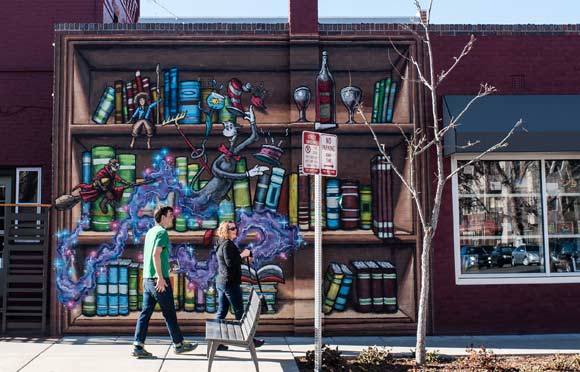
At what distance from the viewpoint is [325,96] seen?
9.22 m

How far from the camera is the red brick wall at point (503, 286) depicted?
912 centimetres

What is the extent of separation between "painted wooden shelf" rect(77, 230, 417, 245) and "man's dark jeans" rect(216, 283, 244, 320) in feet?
4.51

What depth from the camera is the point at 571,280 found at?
30.6 feet

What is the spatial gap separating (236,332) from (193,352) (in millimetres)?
1290

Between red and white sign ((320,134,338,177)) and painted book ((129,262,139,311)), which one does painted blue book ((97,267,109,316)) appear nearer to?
painted book ((129,262,139,311))

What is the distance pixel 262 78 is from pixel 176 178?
208 cm

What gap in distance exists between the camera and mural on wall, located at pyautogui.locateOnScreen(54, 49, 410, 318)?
29.4 ft

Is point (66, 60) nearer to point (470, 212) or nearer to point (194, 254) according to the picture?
point (194, 254)

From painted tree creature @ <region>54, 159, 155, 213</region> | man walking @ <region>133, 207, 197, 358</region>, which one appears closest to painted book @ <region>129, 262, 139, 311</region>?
painted tree creature @ <region>54, 159, 155, 213</region>

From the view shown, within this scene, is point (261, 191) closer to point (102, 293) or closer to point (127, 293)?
point (127, 293)

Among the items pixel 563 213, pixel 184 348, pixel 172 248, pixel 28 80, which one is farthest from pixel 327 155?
pixel 28 80

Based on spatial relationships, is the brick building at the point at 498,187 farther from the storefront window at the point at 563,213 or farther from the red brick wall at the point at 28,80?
the red brick wall at the point at 28,80

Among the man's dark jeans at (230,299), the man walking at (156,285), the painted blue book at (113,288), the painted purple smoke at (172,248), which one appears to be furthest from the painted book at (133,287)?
the man's dark jeans at (230,299)

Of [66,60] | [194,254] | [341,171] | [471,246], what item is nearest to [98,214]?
[194,254]
